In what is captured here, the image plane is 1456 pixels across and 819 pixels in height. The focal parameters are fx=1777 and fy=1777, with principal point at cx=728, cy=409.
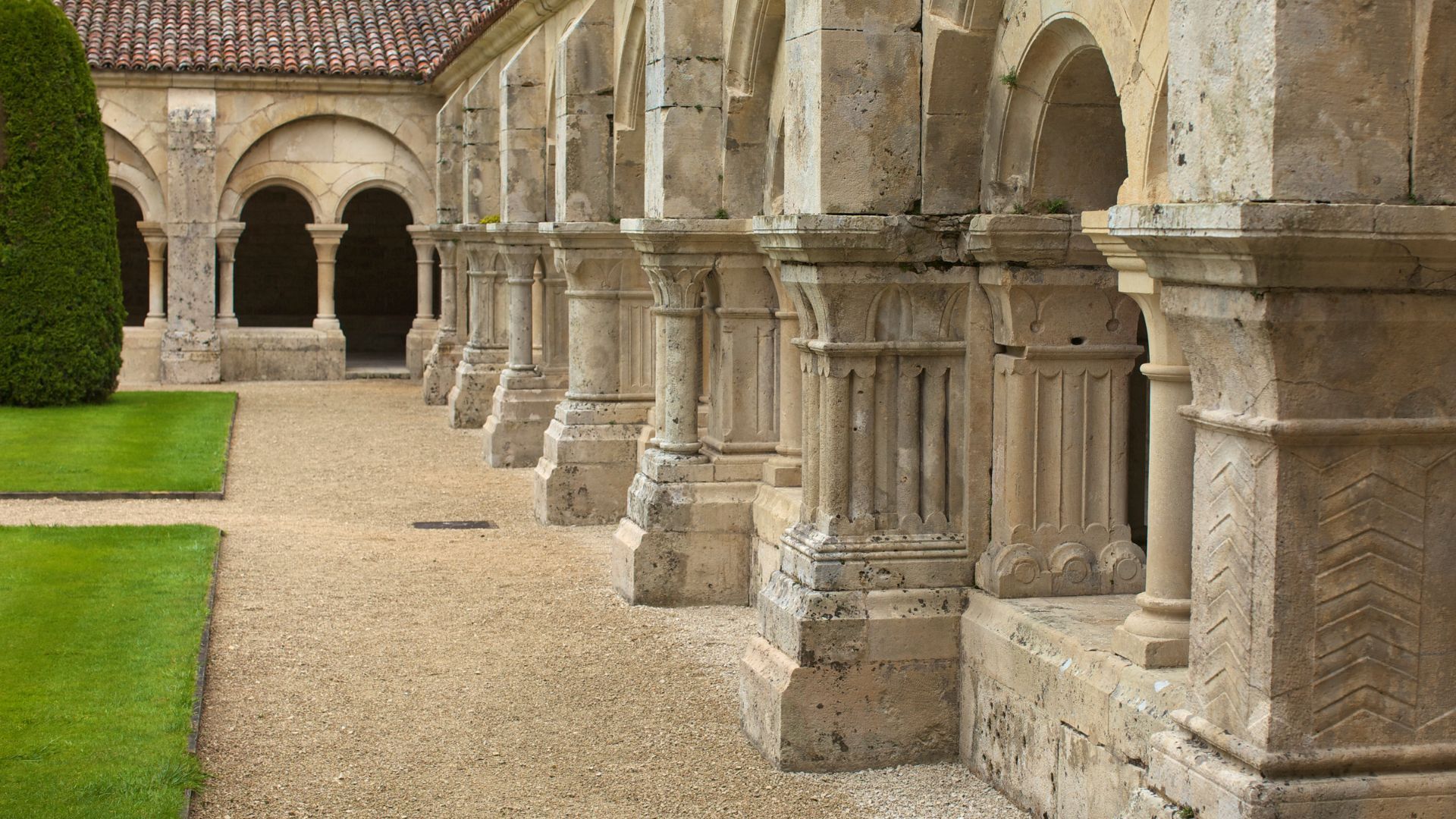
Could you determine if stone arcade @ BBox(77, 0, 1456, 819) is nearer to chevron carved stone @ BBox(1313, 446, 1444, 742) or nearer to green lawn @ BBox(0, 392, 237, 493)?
chevron carved stone @ BBox(1313, 446, 1444, 742)

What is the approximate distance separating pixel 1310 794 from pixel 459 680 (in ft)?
15.8

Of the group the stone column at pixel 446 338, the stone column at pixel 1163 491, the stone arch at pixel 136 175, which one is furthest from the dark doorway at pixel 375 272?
the stone column at pixel 1163 491

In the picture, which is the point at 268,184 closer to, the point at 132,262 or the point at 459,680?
the point at 132,262

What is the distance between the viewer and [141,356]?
23.5 meters

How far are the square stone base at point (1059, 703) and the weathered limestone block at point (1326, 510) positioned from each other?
99 centimetres

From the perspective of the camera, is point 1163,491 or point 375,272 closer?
point 1163,491

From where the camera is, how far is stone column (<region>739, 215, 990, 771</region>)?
6.54 m

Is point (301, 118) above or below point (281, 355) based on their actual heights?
above

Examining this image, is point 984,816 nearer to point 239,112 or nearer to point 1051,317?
point 1051,317

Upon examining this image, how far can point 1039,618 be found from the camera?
609cm

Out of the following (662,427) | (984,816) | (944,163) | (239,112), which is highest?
(239,112)

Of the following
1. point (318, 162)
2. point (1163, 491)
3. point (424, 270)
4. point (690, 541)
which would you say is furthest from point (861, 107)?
point (318, 162)

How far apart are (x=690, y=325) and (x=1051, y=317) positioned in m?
3.67

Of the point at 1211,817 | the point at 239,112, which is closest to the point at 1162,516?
the point at 1211,817
